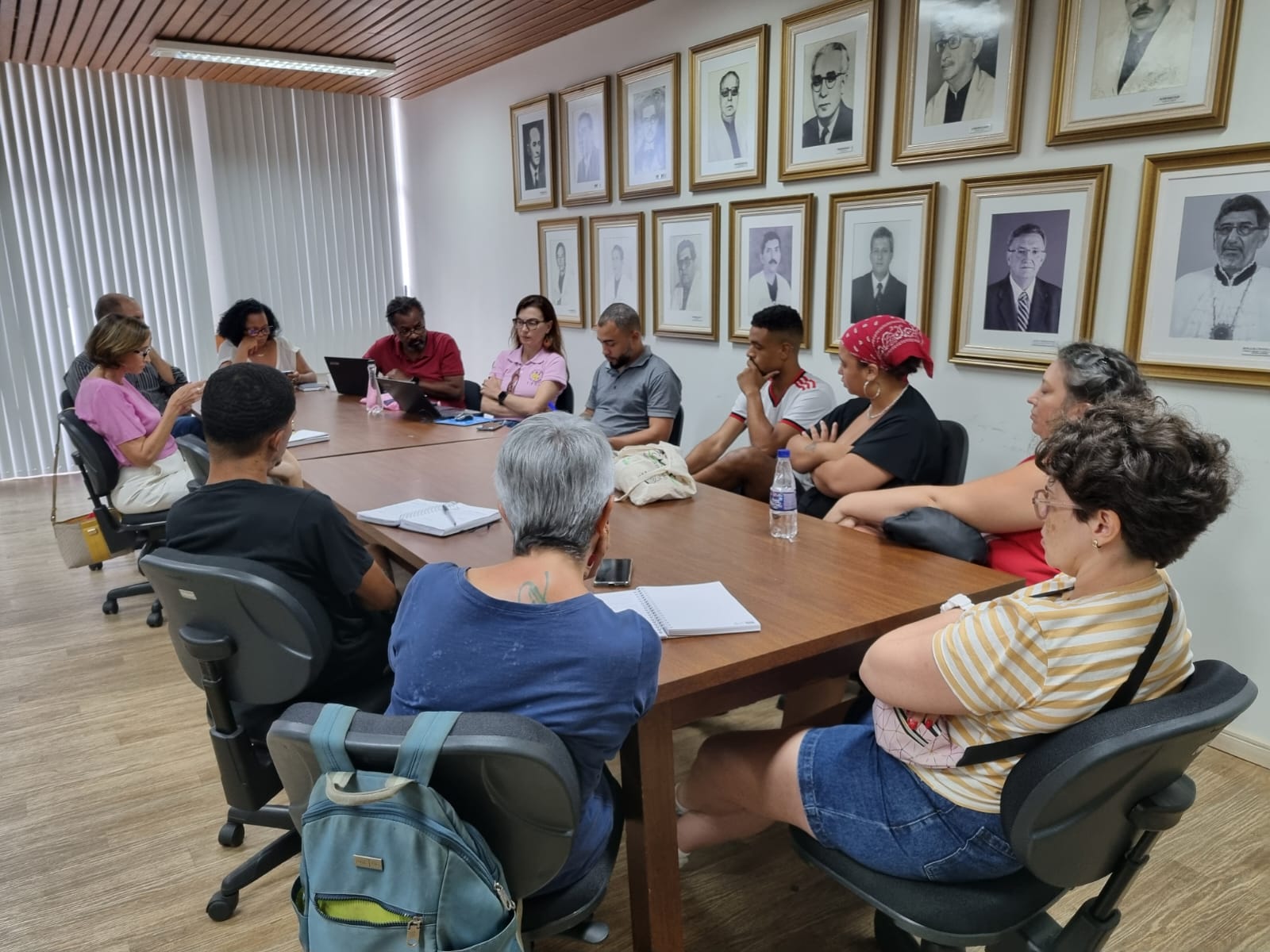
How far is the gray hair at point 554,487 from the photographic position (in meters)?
1.28

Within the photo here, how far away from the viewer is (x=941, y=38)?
314cm

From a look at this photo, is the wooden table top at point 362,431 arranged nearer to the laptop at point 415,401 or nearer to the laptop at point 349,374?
the laptop at point 415,401

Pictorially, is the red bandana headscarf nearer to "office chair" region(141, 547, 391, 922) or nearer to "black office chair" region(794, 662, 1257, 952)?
"black office chair" region(794, 662, 1257, 952)

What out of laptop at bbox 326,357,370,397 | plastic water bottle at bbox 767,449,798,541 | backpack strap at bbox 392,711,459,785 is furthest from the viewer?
laptop at bbox 326,357,370,397

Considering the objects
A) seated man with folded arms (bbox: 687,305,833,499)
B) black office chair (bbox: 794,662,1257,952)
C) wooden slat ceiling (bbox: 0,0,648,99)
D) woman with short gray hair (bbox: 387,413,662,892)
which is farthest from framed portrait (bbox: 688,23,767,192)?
black office chair (bbox: 794,662,1257,952)

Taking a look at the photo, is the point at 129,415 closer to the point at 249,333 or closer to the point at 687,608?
the point at 249,333

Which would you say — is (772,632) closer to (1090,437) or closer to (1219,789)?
(1090,437)

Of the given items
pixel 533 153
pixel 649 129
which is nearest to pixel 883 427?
pixel 649 129

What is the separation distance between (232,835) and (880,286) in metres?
2.96

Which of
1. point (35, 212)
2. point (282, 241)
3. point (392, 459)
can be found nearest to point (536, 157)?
point (282, 241)

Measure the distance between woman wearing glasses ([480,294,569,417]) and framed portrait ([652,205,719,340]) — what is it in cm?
63

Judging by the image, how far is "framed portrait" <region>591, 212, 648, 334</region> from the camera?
15.8 ft

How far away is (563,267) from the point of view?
5504 mm

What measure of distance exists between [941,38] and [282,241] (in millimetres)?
5445
